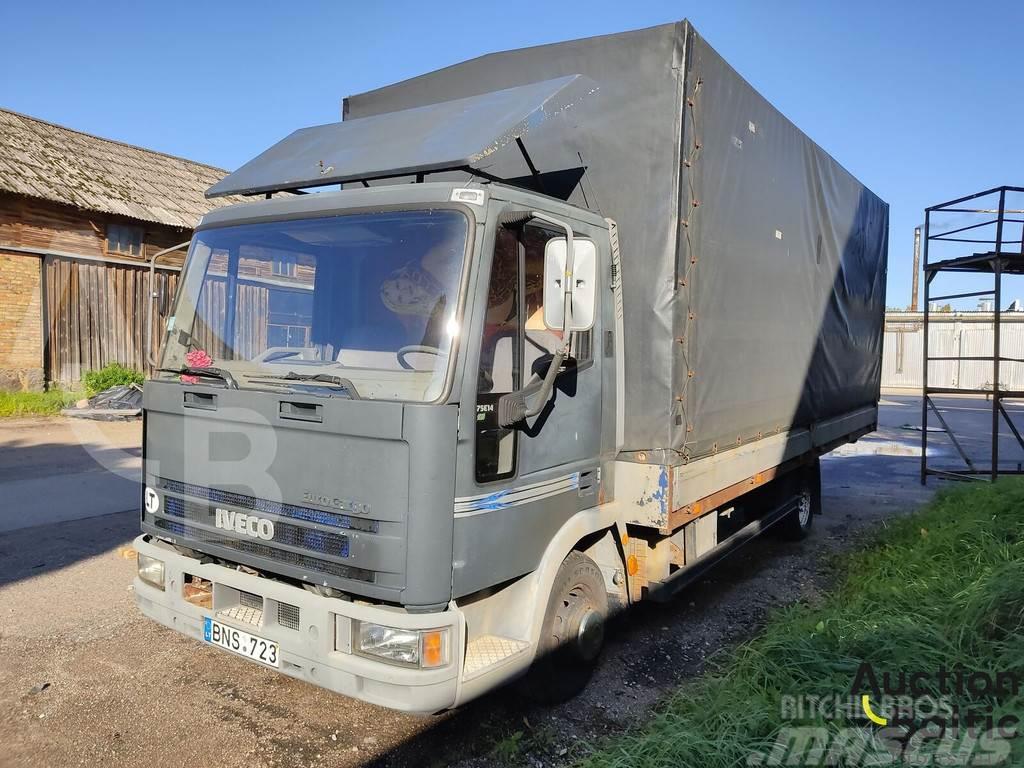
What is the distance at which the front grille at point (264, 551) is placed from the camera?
9.74 ft

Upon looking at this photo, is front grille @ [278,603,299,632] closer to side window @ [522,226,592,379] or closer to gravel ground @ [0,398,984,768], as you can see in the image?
gravel ground @ [0,398,984,768]

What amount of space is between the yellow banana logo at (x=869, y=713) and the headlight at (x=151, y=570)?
3224 millimetres

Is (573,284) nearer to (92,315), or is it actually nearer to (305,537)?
(305,537)

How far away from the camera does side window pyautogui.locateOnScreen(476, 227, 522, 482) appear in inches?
122

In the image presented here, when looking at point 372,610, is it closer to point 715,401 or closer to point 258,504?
point 258,504

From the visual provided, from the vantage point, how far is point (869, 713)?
9.63 ft

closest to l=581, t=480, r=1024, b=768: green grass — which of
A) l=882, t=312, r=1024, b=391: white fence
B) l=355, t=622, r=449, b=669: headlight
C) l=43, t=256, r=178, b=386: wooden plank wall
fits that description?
l=355, t=622, r=449, b=669: headlight

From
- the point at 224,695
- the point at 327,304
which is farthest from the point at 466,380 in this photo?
the point at 224,695

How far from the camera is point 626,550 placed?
4227 millimetres

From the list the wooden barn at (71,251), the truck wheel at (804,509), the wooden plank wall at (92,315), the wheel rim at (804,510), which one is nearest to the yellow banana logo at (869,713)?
the truck wheel at (804,509)

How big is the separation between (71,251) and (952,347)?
31686mm

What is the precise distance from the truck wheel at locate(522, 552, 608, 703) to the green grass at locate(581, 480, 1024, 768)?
1.30 ft

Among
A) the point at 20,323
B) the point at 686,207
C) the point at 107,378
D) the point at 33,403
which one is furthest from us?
the point at 107,378

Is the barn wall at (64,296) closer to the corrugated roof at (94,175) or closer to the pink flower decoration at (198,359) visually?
the corrugated roof at (94,175)
